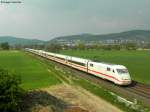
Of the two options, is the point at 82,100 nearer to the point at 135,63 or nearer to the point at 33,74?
the point at 33,74

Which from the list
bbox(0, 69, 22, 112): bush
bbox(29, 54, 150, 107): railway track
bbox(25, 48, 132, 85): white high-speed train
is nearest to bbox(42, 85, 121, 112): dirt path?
bbox(29, 54, 150, 107): railway track

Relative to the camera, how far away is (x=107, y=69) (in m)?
49.8

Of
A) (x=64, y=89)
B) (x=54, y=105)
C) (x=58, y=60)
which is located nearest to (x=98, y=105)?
(x=54, y=105)

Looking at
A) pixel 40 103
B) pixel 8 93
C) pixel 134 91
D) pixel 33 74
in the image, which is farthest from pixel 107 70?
pixel 8 93

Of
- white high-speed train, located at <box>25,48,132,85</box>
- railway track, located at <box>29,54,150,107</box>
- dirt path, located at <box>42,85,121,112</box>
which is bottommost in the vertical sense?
railway track, located at <box>29,54,150,107</box>

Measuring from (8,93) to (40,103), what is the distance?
10.7 ft

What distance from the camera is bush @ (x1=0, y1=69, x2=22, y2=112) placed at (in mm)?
25812

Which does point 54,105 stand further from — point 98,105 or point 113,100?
point 113,100

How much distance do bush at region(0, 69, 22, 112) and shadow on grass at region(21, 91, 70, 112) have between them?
937 millimetres

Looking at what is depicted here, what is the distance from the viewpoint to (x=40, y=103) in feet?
93.9

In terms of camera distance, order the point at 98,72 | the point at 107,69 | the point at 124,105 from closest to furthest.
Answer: the point at 124,105 → the point at 107,69 → the point at 98,72

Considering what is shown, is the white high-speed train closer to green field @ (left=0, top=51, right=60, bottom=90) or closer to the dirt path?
the dirt path

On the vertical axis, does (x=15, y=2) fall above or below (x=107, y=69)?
above

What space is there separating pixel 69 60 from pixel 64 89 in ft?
133
